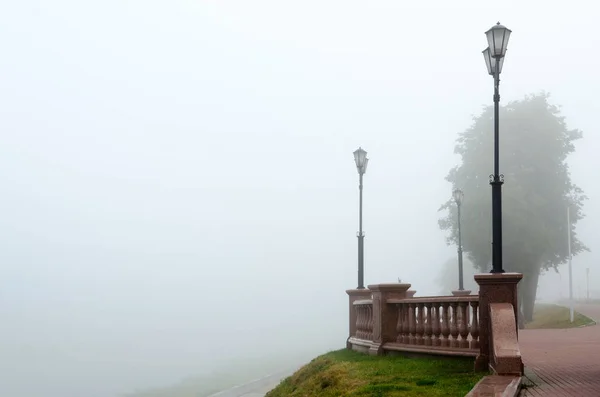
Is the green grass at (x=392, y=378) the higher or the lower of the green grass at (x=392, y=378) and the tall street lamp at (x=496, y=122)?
the lower

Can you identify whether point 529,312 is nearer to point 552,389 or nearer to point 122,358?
point 552,389

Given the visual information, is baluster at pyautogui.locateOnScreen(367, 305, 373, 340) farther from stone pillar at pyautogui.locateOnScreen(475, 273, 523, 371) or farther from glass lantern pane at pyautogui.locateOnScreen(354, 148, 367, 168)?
glass lantern pane at pyautogui.locateOnScreen(354, 148, 367, 168)

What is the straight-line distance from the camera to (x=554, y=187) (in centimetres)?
4369

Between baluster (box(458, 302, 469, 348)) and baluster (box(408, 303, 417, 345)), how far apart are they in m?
1.75

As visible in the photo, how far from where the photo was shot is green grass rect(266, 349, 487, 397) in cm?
1098

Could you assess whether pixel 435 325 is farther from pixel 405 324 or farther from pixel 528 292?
pixel 528 292

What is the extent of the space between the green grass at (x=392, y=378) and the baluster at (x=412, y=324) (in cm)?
43

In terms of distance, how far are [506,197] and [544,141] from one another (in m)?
4.92

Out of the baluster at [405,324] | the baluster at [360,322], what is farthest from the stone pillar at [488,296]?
the baluster at [360,322]

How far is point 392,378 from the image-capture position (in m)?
12.3

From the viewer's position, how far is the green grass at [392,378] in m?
11.0

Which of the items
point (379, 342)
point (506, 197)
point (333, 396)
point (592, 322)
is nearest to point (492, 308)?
point (333, 396)

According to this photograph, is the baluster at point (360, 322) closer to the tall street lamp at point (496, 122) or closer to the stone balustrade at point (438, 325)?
the stone balustrade at point (438, 325)

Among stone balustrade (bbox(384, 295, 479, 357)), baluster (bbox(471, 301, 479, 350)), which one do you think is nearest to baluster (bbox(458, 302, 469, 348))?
stone balustrade (bbox(384, 295, 479, 357))
